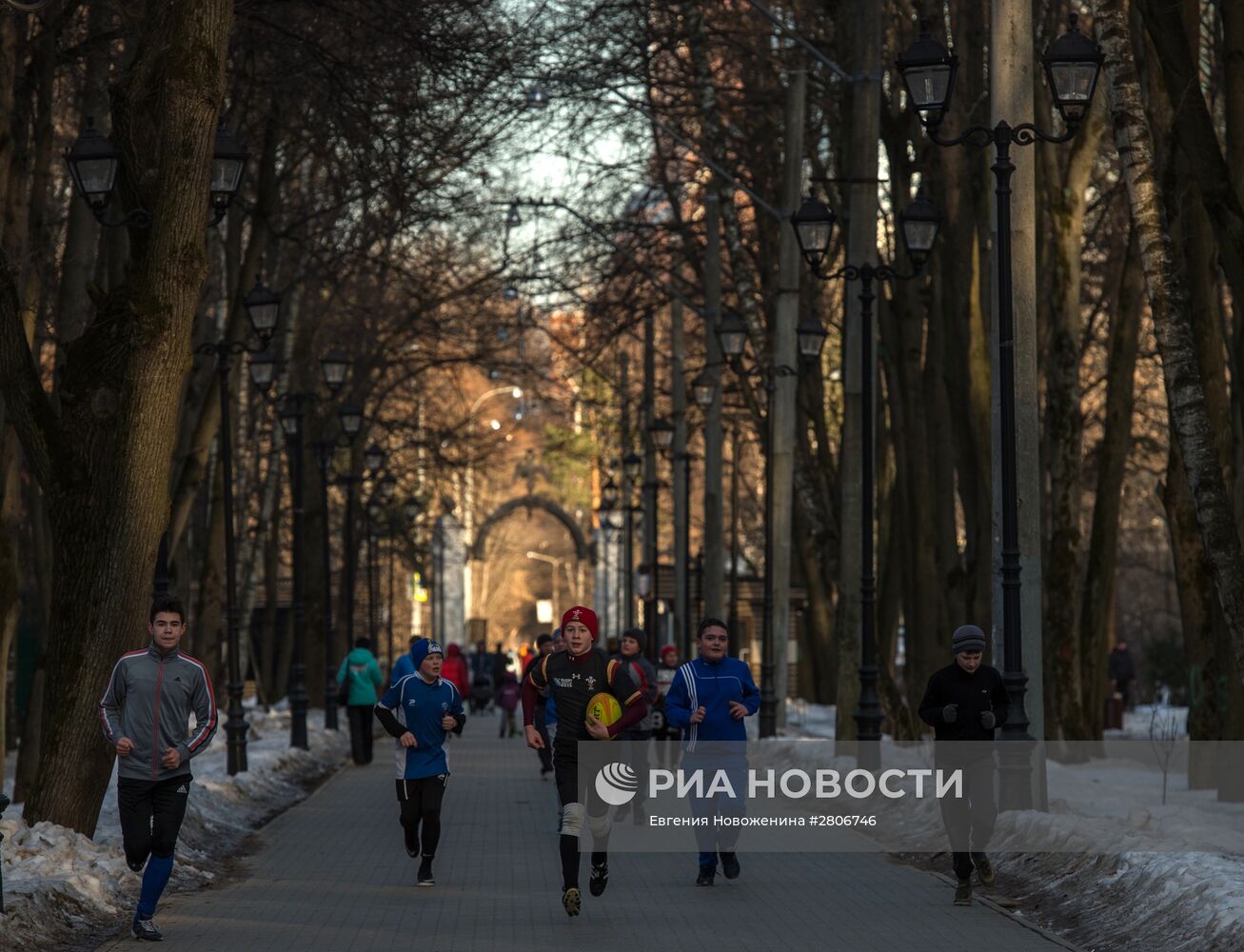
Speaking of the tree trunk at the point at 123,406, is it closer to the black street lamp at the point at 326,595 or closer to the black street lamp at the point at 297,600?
the black street lamp at the point at 297,600

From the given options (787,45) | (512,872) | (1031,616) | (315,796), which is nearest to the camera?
(512,872)

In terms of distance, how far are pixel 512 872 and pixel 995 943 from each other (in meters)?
4.88

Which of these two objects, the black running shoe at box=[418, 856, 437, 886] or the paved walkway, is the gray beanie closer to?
the paved walkway

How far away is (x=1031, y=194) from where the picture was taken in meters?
18.2

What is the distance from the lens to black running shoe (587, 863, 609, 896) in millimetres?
13781

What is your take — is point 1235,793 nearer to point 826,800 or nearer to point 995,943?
point 826,800

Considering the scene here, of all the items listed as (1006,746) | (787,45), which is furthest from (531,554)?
(1006,746)

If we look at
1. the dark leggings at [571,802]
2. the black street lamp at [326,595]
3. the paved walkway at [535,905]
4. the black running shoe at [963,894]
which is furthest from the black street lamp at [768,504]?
the black running shoe at [963,894]

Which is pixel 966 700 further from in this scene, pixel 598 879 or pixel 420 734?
pixel 420 734

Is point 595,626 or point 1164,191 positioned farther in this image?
point 1164,191

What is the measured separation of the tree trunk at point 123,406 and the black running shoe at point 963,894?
18.3ft

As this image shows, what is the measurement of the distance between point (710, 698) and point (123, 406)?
433 cm

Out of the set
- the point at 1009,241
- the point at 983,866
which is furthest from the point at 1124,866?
the point at 1009,241

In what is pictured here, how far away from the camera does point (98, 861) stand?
14.4 meters
